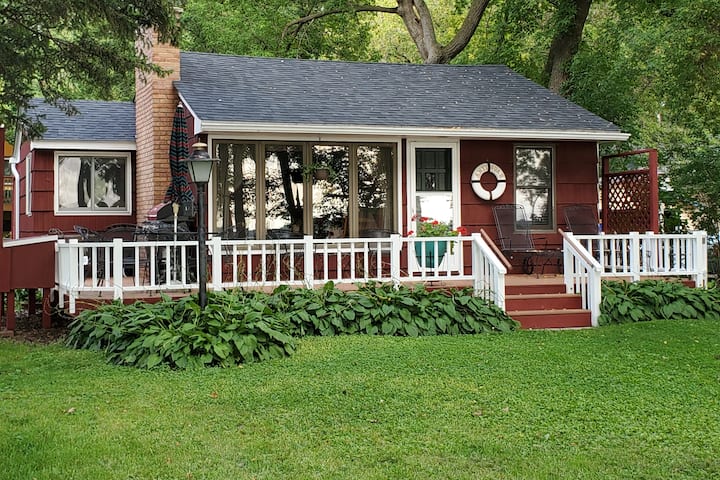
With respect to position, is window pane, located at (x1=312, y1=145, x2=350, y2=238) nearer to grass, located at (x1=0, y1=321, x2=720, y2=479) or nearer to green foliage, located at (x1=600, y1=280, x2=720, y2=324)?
grass, located at (x1=0, y1=321, x2=720, y2=479)

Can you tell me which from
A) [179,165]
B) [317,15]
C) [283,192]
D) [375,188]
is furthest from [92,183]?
[317,15]

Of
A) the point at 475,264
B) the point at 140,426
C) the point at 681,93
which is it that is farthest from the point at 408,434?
the point at 681,93

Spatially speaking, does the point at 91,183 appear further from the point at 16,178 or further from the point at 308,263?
the point at 308,263

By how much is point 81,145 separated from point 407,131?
594 centimetres

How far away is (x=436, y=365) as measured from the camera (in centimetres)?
643

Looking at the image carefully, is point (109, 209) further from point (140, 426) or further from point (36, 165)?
point (140, 426)

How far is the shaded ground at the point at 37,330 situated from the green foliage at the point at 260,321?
2.75 ft

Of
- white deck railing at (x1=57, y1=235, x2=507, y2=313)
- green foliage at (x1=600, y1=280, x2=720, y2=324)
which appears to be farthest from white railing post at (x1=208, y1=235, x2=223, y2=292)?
green foliage at (x1=600, y1=280, x2=720, y2=324)

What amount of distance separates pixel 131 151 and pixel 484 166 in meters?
6.16

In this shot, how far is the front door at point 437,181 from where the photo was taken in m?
10.9

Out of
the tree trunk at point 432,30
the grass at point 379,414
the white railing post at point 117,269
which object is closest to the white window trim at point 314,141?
the white railing post at point 117,269

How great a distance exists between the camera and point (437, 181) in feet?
36.1

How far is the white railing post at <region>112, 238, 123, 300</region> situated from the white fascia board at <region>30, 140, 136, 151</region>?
17.0ft

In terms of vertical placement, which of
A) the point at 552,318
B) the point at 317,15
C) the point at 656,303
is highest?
the point at 317,15
